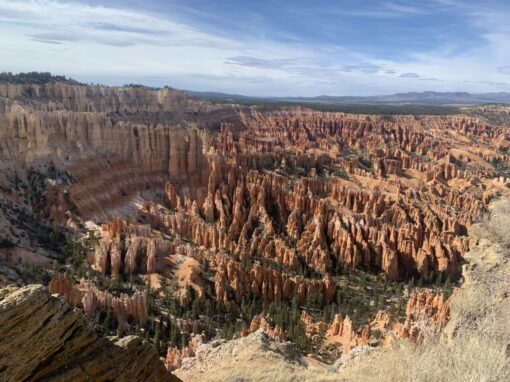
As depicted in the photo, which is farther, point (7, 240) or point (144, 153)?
point (144, 153)

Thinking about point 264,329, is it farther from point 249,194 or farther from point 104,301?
point 249,194

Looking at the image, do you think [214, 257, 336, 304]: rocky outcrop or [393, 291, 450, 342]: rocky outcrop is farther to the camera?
[214, 257, 336, 304]: rocky outcrop

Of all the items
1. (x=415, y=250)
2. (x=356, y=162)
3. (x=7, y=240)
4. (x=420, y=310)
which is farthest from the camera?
(x=356, y=162)

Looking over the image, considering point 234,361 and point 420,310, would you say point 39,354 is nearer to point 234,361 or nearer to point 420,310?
point 234,361

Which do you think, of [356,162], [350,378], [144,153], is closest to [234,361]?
[350,378]

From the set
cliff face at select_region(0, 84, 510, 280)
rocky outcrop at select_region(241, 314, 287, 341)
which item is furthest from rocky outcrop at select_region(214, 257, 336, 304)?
cliff face at select_region(0, 84, 510, 280)

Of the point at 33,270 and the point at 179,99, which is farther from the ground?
the point at 179,99

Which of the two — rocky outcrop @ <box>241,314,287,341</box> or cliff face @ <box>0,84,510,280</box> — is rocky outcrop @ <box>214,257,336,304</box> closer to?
rocky outcrop @ <box>241,314,287,341</box>
